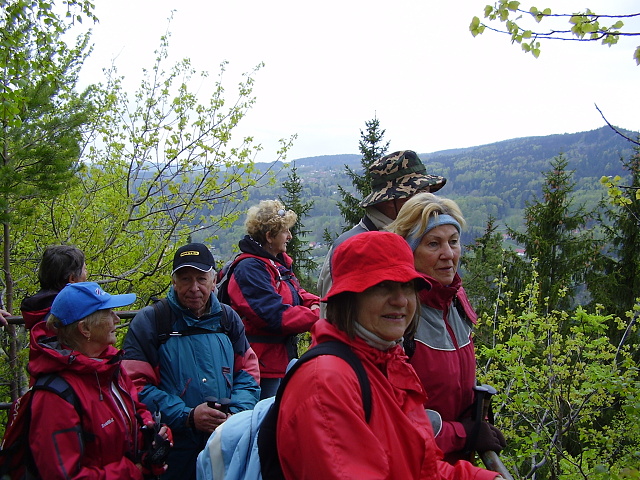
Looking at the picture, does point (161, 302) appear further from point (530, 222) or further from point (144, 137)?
point (530, 222)

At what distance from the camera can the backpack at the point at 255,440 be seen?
152cm

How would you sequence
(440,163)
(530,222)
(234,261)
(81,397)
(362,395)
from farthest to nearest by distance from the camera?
(440,163), (530,222), (234,261), (81,397), (362,395)

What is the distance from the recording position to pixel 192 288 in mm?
3082

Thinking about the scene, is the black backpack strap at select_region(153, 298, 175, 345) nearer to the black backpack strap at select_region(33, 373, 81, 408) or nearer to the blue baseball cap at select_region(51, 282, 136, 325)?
the blue baseball cap at select_region(51, 282, 136, 325)

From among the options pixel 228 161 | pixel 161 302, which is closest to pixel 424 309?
pixel 161 302

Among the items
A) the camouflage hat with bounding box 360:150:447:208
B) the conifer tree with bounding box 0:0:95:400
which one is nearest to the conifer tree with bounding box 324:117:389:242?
the conifer tree with bounding box 0:0:95:400

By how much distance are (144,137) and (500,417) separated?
7.28 m

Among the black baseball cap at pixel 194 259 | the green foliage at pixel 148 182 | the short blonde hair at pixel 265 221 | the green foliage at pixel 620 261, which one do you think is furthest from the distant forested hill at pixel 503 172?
the black baseball cap at pixel 194 259

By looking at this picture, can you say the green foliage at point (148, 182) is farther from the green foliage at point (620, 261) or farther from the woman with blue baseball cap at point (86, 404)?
the green foliage at point (620, 261)

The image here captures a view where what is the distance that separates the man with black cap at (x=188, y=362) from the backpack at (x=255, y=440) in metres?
1.20

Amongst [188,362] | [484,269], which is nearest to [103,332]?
[188,362]

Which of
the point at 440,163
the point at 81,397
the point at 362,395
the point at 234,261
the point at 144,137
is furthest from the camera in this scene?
the point at 440,163

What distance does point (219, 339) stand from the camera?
3141 mm

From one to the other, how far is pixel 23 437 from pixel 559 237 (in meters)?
20.5
